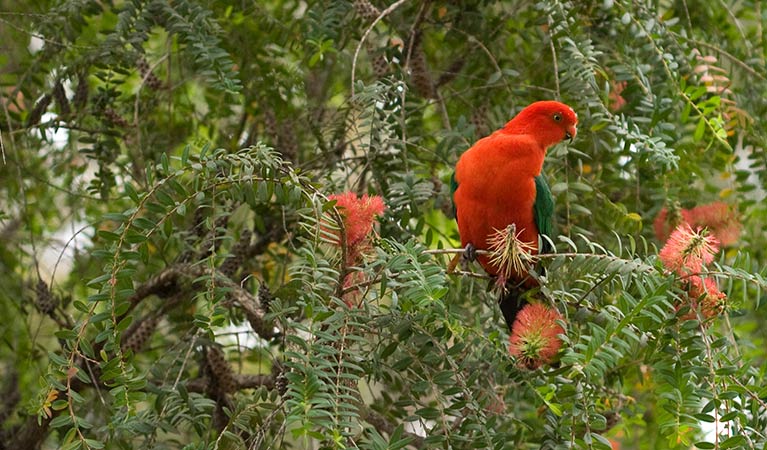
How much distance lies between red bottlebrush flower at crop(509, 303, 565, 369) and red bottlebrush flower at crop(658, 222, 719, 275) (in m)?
0.20

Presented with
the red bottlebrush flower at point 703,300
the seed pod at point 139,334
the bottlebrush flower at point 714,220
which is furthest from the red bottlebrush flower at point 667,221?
the seed pod at point 139,334

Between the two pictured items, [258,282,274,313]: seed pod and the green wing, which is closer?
[258,282,274,313]: seed pod

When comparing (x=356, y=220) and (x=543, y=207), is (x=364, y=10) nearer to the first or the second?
(x=543, y=207)

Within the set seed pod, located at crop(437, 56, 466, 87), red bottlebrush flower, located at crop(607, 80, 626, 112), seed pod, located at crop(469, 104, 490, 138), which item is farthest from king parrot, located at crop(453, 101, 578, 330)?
seed pod, located at crop(437, 56, 466, 87)

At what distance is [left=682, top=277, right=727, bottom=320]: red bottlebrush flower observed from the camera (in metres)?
1.38

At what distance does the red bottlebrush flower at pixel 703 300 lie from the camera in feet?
4.52

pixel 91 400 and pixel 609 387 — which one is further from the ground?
pixel 91 400

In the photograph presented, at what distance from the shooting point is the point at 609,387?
2.12m

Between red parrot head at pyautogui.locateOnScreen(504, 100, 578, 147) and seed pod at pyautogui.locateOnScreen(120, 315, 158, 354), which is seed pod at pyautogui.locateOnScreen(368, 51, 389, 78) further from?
seed pod at pyautogui.locateOnScreen(120, 315, 158, 354)

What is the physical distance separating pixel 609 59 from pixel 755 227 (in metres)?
0.84

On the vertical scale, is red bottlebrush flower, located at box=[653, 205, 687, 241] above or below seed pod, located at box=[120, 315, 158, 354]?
above

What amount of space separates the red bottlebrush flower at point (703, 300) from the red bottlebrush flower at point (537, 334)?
0.20m

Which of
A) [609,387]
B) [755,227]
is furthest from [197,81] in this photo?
[755,227]

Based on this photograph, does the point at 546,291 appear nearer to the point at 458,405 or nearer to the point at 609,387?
the point at 458,405
